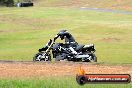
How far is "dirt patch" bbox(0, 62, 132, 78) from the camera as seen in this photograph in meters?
18.3

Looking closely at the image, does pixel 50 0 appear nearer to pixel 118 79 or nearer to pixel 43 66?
pixel 43 66

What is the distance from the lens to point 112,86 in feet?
41.2

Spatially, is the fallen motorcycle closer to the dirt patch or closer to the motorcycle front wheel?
the motorcycle front wheel

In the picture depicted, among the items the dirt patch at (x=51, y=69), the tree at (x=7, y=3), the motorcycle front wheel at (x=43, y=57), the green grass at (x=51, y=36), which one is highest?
the dirt patch at (x=51, y=69)

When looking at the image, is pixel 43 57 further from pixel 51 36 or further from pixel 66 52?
pixel 51 36

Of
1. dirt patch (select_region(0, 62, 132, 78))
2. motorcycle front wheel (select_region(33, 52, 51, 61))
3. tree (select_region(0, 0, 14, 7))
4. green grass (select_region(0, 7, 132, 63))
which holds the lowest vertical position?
tree (select_region(0, 0, 14, 7))

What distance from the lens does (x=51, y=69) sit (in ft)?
63.8

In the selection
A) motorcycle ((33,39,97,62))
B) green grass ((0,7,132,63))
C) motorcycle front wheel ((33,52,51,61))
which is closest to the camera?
motorcycle ((33,39,97,62))

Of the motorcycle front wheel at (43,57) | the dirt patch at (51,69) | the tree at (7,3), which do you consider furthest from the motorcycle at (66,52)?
the tree at (7,3)

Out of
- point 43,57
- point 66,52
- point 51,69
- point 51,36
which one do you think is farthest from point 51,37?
point 51,69

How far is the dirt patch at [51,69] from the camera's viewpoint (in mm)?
18281

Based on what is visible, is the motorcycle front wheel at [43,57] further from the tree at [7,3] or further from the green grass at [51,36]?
Answer: the tree at [7,3]

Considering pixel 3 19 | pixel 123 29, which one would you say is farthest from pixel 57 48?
pixel 3 19

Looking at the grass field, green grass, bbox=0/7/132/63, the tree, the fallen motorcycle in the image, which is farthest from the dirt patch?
the tree
